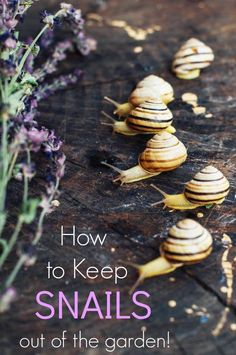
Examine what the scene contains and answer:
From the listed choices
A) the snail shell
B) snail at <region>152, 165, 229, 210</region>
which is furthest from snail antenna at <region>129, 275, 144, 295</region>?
the snail shell

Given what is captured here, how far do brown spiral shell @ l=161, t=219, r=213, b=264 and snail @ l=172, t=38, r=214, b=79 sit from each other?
2.43 feet

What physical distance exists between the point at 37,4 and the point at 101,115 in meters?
0.74

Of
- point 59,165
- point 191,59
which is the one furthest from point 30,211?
point 191,59

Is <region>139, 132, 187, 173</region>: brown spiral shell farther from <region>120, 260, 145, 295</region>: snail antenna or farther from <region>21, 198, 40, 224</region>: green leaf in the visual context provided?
<region>21, 198, 40, 224</region>: green leaf

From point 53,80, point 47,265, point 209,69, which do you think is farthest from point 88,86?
point 47,265

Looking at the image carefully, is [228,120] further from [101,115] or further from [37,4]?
[37,4]

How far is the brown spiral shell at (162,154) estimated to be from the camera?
64.4 inches

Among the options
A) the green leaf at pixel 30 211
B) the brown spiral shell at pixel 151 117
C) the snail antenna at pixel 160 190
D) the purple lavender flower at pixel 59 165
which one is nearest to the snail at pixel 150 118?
the brown spiral shell at pixel 151 117

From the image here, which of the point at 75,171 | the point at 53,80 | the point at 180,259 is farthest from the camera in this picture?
the point at 53,80

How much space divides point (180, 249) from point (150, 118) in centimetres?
47

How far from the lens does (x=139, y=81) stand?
2025 millimetres

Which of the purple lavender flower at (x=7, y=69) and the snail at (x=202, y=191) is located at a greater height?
the purple lavender flower at (x=7, y=69)

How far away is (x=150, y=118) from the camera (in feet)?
5.71

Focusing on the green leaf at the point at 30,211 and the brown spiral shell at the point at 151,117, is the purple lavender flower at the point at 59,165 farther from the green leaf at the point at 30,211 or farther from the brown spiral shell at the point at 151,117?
the brown spiral shell at the point at 151,117
